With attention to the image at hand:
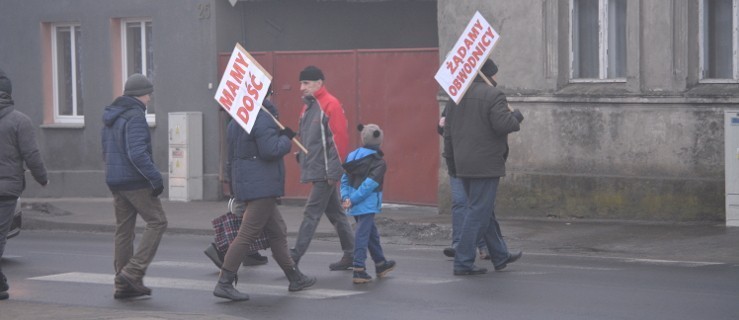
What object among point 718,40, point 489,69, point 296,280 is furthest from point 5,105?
point 718,40

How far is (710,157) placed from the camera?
578 inches

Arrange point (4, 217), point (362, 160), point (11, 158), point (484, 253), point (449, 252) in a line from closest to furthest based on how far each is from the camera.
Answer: point (4, 217) < point (11, 158) < point (362, 160) < point (484, 253) < point (449, 252)

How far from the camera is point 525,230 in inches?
573

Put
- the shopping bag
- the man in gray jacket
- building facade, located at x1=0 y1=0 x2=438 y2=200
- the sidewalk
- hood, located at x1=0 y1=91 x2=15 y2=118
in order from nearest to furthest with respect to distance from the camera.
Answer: hood, located at x1=0 y1=91 x2=15 y2=118 < the man in gray jacket < the shopping bag < the sidewalk < building facade, located at x1=0 y1=0 x2=438 y2=200

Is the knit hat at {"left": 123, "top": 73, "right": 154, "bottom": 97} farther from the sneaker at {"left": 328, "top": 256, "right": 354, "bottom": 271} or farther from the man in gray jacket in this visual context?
the man in gray jacket

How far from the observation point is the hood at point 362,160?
34.2ft

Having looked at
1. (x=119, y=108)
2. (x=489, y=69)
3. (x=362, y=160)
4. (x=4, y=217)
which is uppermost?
(x=489, y=69)

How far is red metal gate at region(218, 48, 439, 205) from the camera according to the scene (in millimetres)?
17250

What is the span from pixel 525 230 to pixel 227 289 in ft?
19.0

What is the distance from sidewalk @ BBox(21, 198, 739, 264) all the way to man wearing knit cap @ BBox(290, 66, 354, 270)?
265cm

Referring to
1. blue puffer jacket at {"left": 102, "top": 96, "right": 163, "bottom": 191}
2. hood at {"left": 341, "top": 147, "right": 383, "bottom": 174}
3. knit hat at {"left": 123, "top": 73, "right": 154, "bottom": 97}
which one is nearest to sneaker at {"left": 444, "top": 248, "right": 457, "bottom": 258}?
hood at {"left": 341, "top": 147, "right": 383, "bottom": 174}

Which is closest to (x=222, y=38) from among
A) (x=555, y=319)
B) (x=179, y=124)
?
(x=179, y=124)

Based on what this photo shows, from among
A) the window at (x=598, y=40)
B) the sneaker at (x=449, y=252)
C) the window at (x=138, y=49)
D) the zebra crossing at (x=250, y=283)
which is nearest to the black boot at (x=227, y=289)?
the zebra crossing at (x=250, y=283)

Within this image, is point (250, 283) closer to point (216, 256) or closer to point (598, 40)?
point (216, 256)
